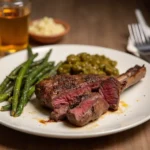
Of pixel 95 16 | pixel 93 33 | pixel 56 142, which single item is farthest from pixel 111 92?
pixel 95 16

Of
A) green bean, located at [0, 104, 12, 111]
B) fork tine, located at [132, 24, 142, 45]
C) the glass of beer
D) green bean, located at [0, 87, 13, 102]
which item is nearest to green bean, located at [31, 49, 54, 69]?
the glass of beer

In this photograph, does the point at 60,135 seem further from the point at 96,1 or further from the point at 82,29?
the point at 96,1

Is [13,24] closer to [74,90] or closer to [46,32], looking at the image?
[46,32]

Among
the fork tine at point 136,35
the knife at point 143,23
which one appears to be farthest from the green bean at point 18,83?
the knife at point 143,23

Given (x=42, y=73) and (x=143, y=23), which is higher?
(x=42, y=73)

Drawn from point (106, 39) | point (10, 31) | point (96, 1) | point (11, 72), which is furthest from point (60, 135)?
point (96, 1)

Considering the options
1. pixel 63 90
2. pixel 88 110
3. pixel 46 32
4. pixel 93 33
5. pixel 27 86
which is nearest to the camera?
pixel 88 110

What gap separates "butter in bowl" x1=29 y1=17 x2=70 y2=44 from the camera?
9.00 ft

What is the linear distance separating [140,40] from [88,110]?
3.88ft

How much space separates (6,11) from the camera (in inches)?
100.0

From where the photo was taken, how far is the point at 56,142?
68.8 inches

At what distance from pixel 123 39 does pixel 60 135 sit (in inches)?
58.9

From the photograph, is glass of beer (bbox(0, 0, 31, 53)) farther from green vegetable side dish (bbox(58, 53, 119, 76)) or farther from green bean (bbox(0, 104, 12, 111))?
green bean (bbox(0, 104, 12, 111))

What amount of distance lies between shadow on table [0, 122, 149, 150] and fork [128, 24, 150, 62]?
83cm
